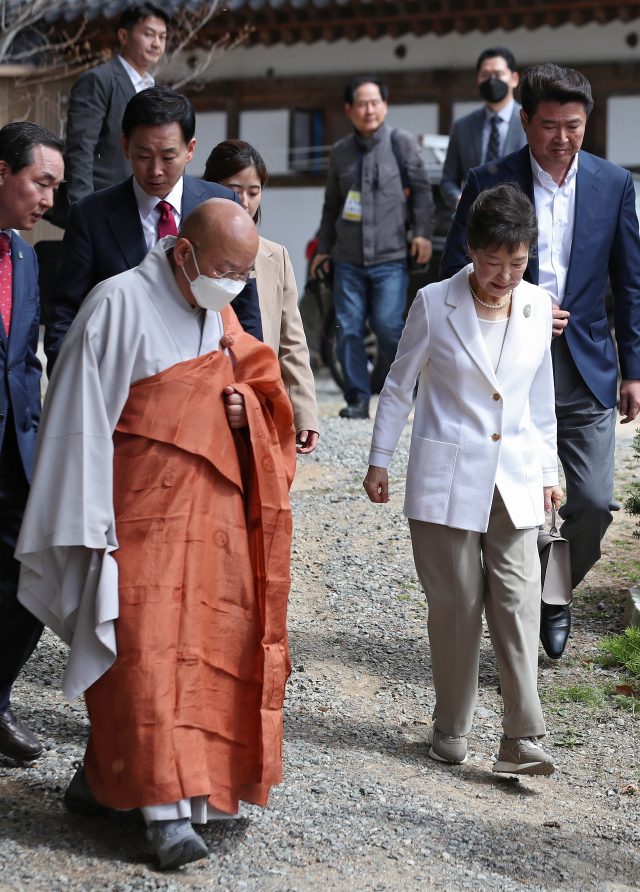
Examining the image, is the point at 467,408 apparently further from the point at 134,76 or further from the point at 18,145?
the point at 134,76

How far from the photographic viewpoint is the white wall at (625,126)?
12.8 meters

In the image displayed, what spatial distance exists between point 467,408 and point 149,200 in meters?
1.23

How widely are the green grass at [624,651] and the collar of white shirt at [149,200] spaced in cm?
247

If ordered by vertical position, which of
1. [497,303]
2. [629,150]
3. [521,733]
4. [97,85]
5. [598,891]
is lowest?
[598,891]

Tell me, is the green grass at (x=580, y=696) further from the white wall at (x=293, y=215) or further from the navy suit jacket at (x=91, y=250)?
the white wall at (x=293, y=215)

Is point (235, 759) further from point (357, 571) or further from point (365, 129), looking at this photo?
point (365, 129)

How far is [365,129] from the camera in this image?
8227mm

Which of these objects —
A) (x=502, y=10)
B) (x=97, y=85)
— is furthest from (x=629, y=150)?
(x=97, y=85)

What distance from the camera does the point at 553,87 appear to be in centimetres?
388

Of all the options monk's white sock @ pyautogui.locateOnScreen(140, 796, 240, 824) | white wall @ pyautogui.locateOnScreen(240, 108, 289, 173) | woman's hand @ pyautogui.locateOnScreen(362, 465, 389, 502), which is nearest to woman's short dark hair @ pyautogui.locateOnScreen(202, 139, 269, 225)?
woman's hand @ pyautogui.locateOnScreen(362, 465, 389, 502)

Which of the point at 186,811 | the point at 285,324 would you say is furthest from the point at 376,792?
the point at 285,324

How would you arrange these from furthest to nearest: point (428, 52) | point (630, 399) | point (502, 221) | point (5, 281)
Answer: point (428, 52), point (630, 399), point (5, 281), point (502, 221)

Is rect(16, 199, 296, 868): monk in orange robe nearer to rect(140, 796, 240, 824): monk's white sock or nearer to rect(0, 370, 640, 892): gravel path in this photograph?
rect(140, 796, 240, 824): monk's white sock

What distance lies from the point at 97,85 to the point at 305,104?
29.4 ft
